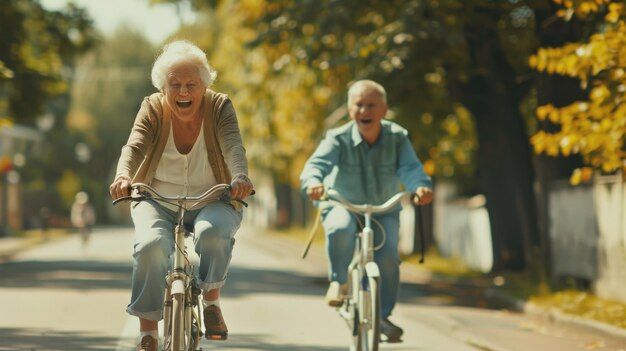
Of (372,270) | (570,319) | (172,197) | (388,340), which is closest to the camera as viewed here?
(172,197)

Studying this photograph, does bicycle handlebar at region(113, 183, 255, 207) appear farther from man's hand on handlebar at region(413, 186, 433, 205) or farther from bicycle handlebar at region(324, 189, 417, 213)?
man's hand on handlebar at region(413, 186, 433, 205)

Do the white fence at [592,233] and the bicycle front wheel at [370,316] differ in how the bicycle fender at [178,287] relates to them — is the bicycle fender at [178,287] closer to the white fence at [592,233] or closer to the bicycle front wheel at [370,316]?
the bicycle front wheel at [370,316]

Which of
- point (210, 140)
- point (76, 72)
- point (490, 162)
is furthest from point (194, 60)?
point (76, 72)

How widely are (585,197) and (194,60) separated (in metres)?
8.91

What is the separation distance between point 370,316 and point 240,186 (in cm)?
159

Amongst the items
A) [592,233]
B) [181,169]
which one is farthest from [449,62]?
[181,169]

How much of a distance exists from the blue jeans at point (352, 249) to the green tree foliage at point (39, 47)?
51.6 feet

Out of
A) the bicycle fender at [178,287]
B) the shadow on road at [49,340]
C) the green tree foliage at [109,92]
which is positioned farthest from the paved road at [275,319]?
the green tree foliage at [109,92]

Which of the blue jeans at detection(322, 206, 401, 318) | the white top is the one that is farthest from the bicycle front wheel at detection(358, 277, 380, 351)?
the white top

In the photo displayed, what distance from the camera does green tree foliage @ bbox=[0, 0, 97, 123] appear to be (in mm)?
23833

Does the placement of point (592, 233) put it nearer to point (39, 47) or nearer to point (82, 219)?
point (39, 47)

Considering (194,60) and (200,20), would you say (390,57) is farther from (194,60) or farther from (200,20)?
(200,20)

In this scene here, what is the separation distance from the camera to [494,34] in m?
18.2

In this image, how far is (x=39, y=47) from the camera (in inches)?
1053
